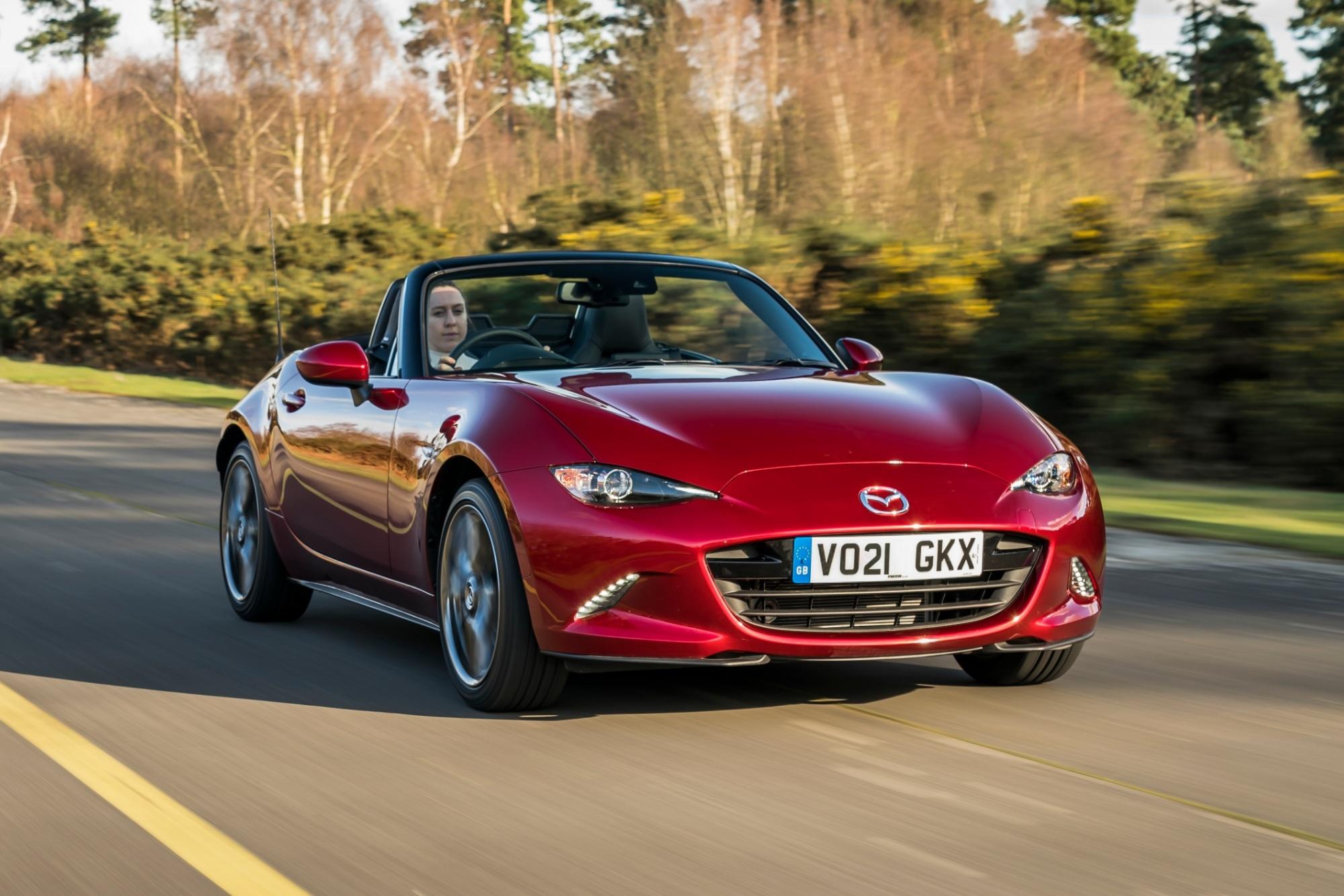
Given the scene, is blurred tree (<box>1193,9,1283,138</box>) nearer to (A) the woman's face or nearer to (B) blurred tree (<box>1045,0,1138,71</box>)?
(B) blurred tree (<box>1045,0,1138,71</box>)

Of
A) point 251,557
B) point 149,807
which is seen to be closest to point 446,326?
point 251,557

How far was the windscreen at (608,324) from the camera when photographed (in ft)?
21.0

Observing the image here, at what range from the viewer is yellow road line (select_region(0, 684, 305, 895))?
3809 mm

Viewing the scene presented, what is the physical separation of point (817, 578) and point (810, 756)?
0.48 meters

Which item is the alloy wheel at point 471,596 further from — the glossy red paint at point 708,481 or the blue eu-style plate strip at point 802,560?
the blue eu-style plate strip at point 802,560

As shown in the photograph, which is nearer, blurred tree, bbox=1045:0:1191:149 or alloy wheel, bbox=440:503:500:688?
alloy wheel, bbox=440:503:500:688

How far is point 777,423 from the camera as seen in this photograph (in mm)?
5309

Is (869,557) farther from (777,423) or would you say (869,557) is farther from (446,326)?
(446,326)

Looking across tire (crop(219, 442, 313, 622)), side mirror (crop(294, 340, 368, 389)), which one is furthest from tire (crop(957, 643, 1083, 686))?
tire (crop(219, 442, 313, 622))

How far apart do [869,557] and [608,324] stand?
1916 millimetres

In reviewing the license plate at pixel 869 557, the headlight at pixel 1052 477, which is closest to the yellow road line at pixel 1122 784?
the license plate at pixel 869 557

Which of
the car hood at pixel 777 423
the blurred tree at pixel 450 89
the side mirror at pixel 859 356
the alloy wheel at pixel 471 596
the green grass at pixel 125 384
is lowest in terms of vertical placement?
the green grass at pixel 125 384

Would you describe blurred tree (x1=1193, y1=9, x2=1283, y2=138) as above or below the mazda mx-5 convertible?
above

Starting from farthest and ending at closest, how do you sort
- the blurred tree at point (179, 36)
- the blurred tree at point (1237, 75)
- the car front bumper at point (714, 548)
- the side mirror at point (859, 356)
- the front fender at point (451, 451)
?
the blurred tree at point (1237, 75), the blurred tree at point (179, 36), the side mirror at point (859, 356), the front fender at point (451, 451), the car front bumper at point (714, 548)
